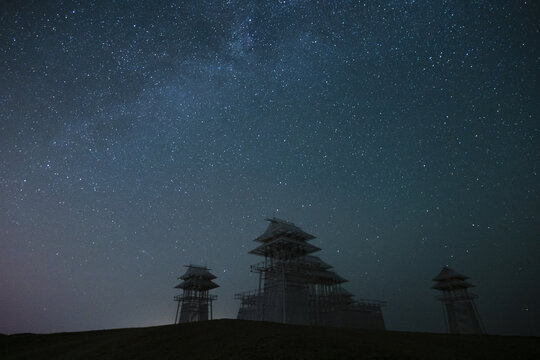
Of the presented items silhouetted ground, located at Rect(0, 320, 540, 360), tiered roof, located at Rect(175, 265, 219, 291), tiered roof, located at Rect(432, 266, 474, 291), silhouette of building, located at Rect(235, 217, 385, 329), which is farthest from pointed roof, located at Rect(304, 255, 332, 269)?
silhouetted ground, located at Rect(0, 320, 540, 360)

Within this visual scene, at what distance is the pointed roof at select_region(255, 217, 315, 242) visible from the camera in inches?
1441

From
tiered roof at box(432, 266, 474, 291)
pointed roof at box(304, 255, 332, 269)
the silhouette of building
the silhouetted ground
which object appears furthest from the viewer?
tiered roof at box(432, 266, 474, 291)

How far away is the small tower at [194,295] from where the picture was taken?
51.2 m

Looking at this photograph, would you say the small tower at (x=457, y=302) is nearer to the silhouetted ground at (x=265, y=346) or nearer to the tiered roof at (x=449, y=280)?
the tiered roof at (x=449, y=280)

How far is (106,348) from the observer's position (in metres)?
20.2

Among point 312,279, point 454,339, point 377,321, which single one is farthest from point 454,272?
point 454,339

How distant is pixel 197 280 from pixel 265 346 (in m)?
38.9

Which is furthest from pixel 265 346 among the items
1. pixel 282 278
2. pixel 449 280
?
pixel 449 280

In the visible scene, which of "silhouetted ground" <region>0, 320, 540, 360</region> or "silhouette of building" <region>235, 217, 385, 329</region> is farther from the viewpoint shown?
"silhouette of building" <region>235, 217, 385, 329</region>

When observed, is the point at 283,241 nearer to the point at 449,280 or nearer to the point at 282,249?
the point at 282,249

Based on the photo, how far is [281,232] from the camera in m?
36.7

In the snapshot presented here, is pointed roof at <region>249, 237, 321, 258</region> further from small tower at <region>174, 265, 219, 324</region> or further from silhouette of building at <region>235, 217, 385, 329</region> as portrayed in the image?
small tower at <region>174, 265, 219, 324</region>

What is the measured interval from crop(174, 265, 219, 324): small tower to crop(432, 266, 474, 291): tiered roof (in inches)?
1454

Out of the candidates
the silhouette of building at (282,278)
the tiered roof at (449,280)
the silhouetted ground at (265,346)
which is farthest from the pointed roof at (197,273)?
the tiered roof at (449,280)
